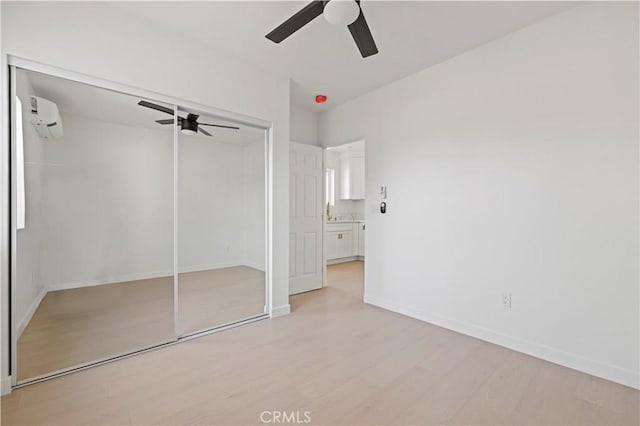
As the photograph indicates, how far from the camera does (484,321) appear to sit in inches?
107

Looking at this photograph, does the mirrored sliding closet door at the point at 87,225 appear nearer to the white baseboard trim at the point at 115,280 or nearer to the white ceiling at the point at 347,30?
the white baseboard trim at the point at 115,280

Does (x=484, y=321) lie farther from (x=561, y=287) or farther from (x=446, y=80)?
(x=446, y=80)

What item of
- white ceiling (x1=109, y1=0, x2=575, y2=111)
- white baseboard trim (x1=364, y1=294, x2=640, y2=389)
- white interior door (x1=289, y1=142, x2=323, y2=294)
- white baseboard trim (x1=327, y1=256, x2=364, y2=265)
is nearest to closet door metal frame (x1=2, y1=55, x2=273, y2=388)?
white ceiling (x1=109, y1=0, x2=575, y2=111)

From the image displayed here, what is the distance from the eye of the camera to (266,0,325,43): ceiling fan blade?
1.79 m

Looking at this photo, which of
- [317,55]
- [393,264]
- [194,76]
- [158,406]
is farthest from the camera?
[393,264]

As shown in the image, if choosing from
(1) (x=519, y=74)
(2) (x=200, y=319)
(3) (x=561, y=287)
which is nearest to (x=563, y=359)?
(3) (x=561, y=287)

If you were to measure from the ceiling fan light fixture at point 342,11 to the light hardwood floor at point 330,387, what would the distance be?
236cm

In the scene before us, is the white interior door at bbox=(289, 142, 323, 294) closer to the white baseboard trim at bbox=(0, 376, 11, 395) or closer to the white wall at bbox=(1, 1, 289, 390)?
the white wall at bbox=(1, 1, 289, 390)

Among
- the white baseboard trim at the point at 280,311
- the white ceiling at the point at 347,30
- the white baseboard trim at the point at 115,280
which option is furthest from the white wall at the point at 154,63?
the white baseboard trim at the point at 115,280

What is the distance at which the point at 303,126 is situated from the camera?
14.5 feet

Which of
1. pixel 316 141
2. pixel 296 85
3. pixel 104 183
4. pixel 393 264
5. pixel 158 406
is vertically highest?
pixel 296 85

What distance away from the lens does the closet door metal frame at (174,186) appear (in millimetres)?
1923

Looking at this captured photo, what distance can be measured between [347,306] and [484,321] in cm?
150

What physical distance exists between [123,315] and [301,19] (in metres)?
2.88
